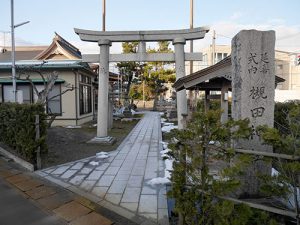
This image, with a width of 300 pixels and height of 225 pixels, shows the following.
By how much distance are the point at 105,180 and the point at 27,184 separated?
1698 mm

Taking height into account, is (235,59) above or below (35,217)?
above

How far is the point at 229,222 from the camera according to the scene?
253cm

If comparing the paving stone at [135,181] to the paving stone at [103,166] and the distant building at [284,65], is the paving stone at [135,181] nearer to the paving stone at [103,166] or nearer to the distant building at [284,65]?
the paving stone at [103,166]

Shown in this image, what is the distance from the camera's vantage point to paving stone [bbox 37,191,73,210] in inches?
167

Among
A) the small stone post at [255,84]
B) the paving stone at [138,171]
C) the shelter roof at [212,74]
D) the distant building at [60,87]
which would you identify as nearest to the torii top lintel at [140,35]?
the shelter roof at [212,74]

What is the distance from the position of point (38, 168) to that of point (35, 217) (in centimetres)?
277

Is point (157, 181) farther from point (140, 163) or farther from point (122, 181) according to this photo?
point (140, 163)

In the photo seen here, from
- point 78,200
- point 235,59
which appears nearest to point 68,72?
point 78,200

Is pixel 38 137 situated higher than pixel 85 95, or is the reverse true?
pixel 85 95

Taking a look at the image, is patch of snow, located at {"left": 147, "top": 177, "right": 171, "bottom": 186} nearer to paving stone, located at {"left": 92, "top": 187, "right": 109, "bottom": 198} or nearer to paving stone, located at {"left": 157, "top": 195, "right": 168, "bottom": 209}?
paving stone, located at {"left": 157, "top": 195, "right": 168, "bottom": 209}

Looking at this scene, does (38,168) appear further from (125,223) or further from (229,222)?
(229,222)

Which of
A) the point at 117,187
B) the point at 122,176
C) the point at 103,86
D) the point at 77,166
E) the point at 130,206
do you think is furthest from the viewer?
the point at 103,86

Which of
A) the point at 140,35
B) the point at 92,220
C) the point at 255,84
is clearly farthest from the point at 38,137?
the point at 140,35

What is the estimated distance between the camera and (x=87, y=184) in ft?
17.3
